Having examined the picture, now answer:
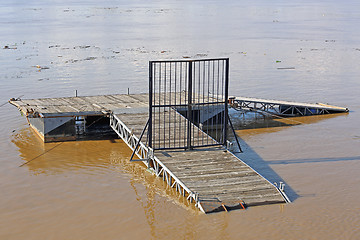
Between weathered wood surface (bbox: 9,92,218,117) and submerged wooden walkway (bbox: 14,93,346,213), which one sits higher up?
weathered wood surface (bbox: 9,92,218,117)

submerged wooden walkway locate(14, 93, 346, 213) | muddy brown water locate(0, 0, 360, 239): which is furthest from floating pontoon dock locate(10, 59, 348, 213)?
muddy brown water locate(0, 0, 360, 239)

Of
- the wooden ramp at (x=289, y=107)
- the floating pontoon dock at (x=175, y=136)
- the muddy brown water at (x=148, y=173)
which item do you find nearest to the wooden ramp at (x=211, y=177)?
the floating pontoon dock at (x=175, y=136)

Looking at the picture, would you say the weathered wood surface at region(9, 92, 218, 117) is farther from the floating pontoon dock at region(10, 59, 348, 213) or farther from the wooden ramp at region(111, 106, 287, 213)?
the wooden ramp at region(111, 106, 287, 213)

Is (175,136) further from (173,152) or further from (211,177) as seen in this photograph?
(211,177)

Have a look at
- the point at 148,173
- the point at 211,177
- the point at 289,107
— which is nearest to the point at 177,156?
the point at 148,173

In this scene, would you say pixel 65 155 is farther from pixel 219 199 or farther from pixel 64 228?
pixel 219 199

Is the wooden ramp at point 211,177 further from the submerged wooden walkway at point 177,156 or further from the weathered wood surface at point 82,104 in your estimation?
the weathered wood surface at point 82,104

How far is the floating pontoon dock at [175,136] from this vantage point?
15148 millimetres

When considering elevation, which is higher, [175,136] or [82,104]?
[82,104]

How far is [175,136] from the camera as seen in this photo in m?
19.7

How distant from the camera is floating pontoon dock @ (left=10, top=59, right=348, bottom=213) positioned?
49.7 ft

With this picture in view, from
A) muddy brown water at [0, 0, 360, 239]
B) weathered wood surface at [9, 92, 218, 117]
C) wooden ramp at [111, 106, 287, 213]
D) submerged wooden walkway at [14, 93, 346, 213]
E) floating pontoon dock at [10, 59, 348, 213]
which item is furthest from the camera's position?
weathered wood surface at [9, 92, 218, 117]

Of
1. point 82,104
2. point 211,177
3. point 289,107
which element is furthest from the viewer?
point 289,107

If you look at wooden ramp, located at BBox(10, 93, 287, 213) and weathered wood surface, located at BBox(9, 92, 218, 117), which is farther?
weathered wood surface, located at BBox(9, 92, 218, 117)
